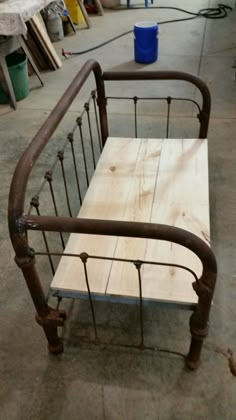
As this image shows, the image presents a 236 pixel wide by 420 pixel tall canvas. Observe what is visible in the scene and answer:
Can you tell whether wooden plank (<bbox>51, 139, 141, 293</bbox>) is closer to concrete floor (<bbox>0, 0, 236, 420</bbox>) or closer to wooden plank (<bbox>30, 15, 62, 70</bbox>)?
concrete floor (<bbox>0, 0, 236, 420</bbox>)

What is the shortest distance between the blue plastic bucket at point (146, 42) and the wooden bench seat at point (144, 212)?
192cm

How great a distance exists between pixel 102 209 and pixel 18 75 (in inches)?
81.6

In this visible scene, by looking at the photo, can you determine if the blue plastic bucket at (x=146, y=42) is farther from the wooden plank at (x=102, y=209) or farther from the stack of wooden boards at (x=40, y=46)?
the wooden plank at (x=102, y=209)

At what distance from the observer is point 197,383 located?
125 centimetres

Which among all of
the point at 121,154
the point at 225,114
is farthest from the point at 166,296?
the point at 225,114

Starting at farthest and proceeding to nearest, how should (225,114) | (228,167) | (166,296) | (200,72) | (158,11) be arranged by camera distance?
1. (158,11)
2. (200,72)
3. (225,114)
4. (228,167)
5. (166,296)

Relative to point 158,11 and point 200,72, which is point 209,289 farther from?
point 158,11

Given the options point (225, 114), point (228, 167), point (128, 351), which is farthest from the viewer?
point (225, 114)

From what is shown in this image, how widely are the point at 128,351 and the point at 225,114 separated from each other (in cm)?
200

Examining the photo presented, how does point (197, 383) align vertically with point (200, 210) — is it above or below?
below

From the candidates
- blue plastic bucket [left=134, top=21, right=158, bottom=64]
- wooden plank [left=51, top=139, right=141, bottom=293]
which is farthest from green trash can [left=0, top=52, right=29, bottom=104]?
wooden plank [left=51, top=139, right=141, bottom=293]

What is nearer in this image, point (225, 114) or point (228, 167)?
point (228, 167)

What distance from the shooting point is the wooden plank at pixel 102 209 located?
1.18 metres

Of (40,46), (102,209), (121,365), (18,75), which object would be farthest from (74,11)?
(121,365)
